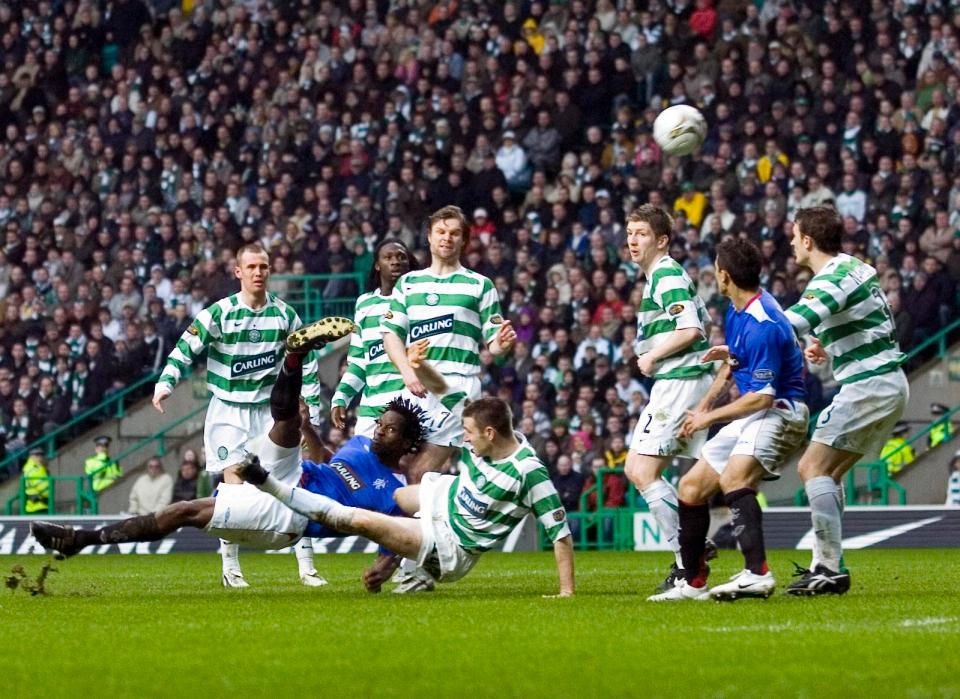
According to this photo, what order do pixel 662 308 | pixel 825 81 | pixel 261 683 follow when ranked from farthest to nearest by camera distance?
1. pixel 825 81
2. pixel 662 308
3. pixel 261 683

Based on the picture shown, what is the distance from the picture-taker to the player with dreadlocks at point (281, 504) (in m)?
9.34

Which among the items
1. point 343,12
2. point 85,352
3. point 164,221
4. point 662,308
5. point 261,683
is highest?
point 343,12

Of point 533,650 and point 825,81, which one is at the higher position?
point 825,81

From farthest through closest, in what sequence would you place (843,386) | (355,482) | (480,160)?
(480,160), (355,482), (843,386)

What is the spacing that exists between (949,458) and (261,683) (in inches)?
579

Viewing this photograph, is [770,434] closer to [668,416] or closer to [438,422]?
[668,416]

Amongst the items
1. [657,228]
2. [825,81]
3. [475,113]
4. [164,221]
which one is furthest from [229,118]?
[657,228]

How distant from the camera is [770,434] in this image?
884cm

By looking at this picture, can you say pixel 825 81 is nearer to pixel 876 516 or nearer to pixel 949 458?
pixel 949 458

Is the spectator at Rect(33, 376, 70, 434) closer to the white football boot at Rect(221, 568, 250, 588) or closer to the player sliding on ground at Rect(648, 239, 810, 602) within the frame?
the white football boot at Rect(221, 568, 250, 588)

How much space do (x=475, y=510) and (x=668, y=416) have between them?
4.32 ft

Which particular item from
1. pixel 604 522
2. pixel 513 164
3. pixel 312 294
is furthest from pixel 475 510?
pixel 513 164

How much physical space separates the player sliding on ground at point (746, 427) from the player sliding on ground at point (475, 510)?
27.2 inches

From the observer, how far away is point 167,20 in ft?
96.2
